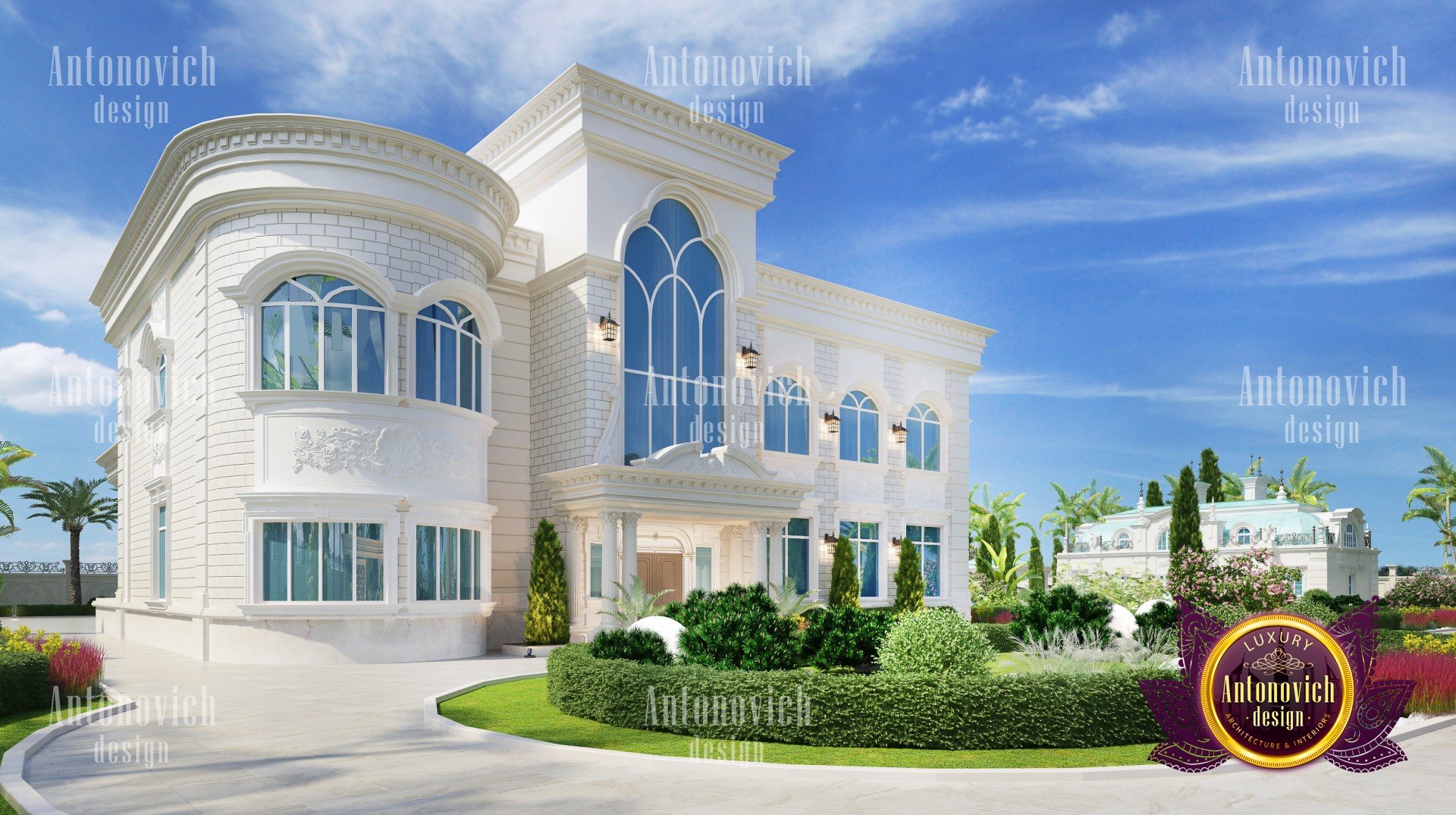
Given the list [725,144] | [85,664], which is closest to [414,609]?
[85,664]

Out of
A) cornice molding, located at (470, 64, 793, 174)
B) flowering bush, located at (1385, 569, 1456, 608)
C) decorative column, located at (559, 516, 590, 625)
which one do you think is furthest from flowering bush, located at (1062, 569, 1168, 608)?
flowering bush, located at (1385, 569, 1456, 608)

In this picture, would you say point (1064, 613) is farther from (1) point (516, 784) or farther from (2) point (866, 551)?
(2) point (866, 551)

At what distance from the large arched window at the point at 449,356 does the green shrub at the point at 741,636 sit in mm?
9472

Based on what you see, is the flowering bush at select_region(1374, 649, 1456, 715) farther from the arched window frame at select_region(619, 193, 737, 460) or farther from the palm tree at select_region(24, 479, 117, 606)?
the palm tree at select_region(24, 479, 117, 606)

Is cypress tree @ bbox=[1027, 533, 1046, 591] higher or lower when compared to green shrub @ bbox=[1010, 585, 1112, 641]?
lower

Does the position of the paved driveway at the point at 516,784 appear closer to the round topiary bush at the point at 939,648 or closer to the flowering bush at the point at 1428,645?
the round topiary bush at the point at 939,648

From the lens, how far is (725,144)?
25.2 metres

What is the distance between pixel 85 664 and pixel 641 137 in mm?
15071

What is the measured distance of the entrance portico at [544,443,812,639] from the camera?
21281 millimetres

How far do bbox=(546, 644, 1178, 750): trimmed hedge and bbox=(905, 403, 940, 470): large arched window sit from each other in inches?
837

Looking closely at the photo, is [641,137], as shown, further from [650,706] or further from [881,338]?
[650,706]

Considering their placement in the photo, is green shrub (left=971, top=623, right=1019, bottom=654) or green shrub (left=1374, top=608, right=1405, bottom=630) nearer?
green shrub (left=971, top=623, right=1019, bottom=654)

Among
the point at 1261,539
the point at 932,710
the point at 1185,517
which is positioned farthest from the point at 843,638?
the point at 1261,539

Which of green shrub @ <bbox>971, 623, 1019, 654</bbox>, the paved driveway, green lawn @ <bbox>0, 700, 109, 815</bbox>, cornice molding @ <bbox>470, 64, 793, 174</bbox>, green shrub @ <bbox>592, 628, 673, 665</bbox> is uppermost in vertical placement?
cornice molding @ <bbox>470, 64, 793, 174</bbox>
